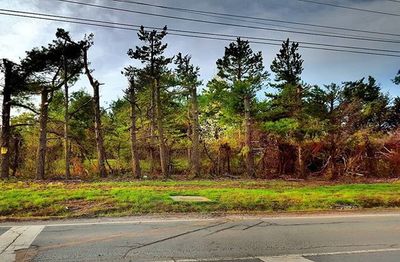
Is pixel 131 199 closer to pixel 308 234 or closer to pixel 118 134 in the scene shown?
pixel 308 234

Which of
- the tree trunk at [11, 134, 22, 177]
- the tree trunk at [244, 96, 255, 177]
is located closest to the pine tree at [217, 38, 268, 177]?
the tree trunk at [244, 96, 255, 177]

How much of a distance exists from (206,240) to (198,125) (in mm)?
25895

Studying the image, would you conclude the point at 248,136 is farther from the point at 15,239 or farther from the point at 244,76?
the point at 15,239

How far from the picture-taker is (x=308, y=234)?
904 cm

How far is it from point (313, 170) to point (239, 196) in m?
20.8

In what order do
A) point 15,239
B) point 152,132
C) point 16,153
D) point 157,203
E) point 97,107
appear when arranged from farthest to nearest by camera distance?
1. point 152,132
2. point 16,153
3. point 97,107
4. point 157,203
5. point 15,239

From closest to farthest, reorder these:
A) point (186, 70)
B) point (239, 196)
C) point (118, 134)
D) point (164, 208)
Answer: point (164, 208), point (239, 196), point (186, 70), point (118, 134)

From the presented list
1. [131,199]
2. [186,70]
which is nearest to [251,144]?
[186,70]

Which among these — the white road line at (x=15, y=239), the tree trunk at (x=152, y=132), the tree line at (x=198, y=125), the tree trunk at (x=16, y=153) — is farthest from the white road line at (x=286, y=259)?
the tree trunk at (x=16, y=153)

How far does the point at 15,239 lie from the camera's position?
8203 millimetres

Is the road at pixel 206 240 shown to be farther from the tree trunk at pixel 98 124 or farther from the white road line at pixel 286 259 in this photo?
the tree trunk at pixel 98 124

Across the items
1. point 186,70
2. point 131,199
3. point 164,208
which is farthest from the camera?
point 186,70

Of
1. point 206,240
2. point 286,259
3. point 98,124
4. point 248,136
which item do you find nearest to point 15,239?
point 206,240

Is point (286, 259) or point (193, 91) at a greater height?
point (193, 91)
